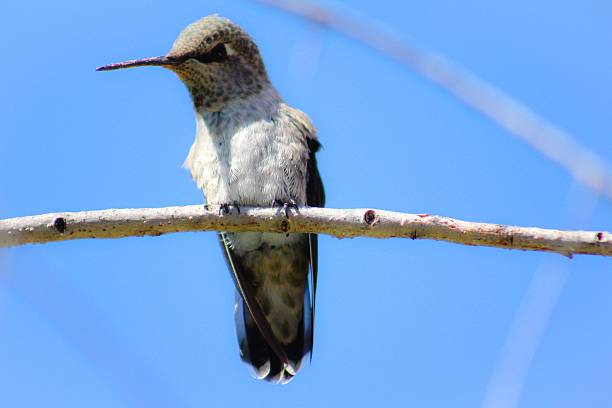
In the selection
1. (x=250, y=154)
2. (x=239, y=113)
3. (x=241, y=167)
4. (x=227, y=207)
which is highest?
(x=239, y=113)

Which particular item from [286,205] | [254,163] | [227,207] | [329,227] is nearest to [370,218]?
[329,227]

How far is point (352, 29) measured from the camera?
3.58 meters

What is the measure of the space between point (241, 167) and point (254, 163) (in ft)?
0.28

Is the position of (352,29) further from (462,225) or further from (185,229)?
(185,229)

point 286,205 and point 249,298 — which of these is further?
point 249,298

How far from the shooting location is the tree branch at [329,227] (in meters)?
3.52

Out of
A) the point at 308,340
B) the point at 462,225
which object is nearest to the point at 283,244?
the point at 308,340

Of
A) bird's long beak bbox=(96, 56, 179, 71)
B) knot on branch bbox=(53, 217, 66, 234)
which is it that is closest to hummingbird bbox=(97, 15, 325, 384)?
bird's long beak bbox=(96, 56, 179, 71)

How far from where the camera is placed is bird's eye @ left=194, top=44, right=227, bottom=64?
575cm

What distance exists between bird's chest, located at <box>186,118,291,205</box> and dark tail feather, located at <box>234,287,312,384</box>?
44.1 inches

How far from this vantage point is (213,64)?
5789mm

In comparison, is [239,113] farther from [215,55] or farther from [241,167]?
[215,55]

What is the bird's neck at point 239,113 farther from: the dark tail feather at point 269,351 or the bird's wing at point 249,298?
the dark tail feather at point 269,351

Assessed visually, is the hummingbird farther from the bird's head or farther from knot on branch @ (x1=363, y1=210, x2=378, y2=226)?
knot on branch @ (x1=363, y1=210, x2=378, y2=226)
